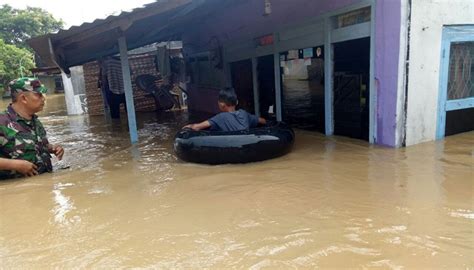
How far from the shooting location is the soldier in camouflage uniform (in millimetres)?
3965

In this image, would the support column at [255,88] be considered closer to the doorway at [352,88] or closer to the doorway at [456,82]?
the doorway at [352,88]

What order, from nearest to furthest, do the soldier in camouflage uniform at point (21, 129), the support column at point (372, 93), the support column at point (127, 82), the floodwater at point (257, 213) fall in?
the floodwater at point (257, 213), the soldier in camouflage uniform at point (21, 129), the support column at point (372, 93), the support column at point (127, 82)

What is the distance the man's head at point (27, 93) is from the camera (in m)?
3.98

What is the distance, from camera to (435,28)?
16.2ft

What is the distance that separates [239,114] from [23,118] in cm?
264

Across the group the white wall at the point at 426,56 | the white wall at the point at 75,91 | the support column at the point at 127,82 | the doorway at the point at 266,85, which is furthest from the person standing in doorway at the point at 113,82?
the white wall at the point at 426,56

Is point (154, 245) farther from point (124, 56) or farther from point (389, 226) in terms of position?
point (124, 56)

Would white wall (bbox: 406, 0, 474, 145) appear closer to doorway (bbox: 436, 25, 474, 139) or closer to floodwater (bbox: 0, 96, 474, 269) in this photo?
doorway (bbox: 436, 25, 474, 139)

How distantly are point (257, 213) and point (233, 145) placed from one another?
166 cm

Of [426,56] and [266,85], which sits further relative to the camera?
[266,85]

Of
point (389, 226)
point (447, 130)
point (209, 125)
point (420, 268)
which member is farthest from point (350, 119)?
point (420, 268)

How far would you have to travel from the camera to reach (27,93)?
4.00 metres

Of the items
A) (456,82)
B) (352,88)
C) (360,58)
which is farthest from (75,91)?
(456,82)

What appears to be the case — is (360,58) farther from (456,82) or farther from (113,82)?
(113,82)
